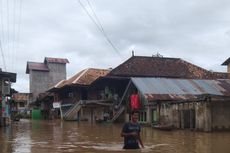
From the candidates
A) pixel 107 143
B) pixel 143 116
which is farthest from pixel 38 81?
pixel 107 143

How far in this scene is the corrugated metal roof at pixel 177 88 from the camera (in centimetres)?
3124

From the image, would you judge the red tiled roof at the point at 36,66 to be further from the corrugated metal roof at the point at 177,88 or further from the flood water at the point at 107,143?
the flood water at the point at 107,143

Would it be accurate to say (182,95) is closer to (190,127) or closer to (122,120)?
(190,127)

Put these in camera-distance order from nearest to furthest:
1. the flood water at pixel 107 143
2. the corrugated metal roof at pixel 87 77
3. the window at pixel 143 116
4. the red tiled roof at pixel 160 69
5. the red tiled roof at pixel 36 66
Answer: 1. the flood water at pixel 107 143
2. the window at pixel 143 116
3. the red tiled roof at pixel 160 69
4. the corrugated metal roof at pixel 87 77
5. the red tiled roof at pixel 36 66

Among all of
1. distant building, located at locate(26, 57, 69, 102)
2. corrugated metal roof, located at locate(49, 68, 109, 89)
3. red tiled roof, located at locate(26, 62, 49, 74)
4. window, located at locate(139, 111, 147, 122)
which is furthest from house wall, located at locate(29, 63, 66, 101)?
window, located at locate(139, 111, 147, 122)

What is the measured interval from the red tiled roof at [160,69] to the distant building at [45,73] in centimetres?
3151

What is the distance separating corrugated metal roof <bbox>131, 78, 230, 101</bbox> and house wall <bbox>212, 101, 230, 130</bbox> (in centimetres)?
471

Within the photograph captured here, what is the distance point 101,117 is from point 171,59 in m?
13.8

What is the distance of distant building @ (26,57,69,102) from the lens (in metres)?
78.6

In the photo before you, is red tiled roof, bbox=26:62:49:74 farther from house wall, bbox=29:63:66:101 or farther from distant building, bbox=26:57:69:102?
house wall, bbox=29:63:66:101

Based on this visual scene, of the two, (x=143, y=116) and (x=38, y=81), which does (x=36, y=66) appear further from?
(x=143, y=116)

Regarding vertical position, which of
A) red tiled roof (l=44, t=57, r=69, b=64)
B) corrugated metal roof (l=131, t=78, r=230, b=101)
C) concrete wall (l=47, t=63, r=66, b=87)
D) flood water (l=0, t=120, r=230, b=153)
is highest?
red tiled roof (l=44, t=57, r=69, b=64)

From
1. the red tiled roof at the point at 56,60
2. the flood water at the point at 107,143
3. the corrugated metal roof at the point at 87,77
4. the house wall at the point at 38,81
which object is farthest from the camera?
the house wall at the point at 38,81

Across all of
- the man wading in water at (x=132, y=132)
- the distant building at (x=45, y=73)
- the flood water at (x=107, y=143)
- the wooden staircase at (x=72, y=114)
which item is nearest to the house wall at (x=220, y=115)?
the flood water at (x=107, y=143)
